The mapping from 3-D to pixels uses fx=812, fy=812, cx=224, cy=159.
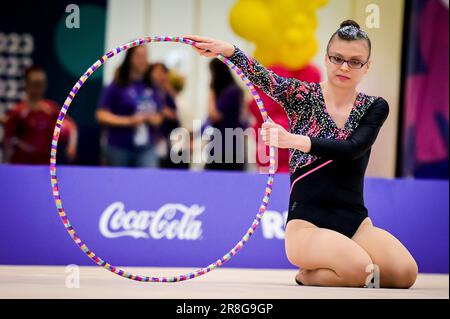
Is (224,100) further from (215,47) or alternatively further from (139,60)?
(215,47)

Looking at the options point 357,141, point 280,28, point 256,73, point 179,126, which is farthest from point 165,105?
point 357,141

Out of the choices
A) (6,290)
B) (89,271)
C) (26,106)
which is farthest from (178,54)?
(6,290)

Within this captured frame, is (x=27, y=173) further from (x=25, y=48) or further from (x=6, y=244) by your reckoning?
(x=25, y=48)

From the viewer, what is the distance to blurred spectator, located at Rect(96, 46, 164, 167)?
20.8 feet

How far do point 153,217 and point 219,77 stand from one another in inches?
62.7

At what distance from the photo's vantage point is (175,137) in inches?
279

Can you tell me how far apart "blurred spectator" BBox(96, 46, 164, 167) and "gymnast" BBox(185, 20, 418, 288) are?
8.28 ft

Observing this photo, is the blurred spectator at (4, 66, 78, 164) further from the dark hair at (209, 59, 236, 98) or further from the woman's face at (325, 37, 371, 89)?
the woman's face at (325, 37, 371, 89)

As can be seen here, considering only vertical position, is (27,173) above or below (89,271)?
above

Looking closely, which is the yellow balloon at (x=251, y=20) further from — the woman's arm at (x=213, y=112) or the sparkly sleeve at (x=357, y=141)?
the sparkly sleeve at (x=357, y=141)

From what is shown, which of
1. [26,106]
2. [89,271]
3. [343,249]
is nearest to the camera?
[343,249]

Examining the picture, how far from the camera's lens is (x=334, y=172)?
12.6 ft

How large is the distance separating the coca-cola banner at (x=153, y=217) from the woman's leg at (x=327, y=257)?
5.01 feet

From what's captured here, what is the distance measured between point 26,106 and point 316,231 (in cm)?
344
